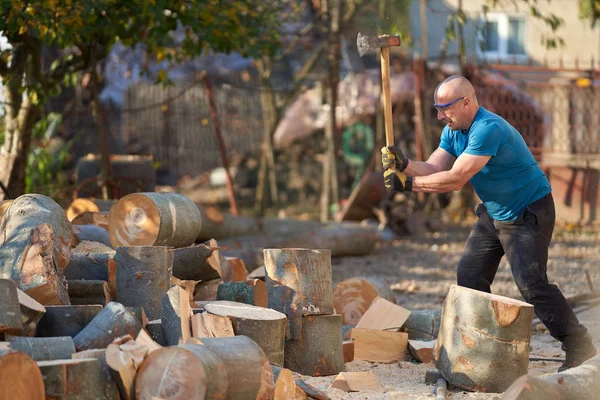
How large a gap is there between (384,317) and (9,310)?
7.99 ft

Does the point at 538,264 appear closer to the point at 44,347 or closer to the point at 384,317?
the point at 384,317

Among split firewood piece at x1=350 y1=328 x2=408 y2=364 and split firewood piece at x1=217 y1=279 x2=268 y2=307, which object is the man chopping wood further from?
split firewood piece at x1=217 y1=279 x2=268 y2=307

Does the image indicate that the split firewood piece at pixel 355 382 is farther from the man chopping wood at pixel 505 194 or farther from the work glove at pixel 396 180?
the work glove at pixel 396 180

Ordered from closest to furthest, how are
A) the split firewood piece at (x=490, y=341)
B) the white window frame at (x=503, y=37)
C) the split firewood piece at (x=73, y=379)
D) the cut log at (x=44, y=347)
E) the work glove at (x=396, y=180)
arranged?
1. the split firewood piece at (x=73, y=379)
2. the cut log at (x=44, y=347)
3. the split firewood piece at (x=490, y=341)
4. the work glove at (x=396, y=180)
5. the white window frame at (x=503, y=37)

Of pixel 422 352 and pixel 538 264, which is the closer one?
pixel 538 264

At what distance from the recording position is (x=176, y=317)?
4.10 metres

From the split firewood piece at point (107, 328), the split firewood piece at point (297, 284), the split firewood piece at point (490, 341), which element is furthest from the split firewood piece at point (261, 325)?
the split firewood piece at point (490, 341)

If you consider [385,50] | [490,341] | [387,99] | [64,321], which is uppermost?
[385,50]

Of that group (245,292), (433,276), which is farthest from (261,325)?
(433,276)

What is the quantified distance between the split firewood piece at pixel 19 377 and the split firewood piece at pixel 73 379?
0.29 feet

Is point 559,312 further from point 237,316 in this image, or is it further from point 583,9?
point 583,9

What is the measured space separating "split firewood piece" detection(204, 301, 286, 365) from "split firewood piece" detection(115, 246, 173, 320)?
13.7 inches

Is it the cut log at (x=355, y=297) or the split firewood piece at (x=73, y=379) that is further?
the cut log at (x=355, y=297)

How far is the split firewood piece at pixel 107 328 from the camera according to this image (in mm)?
3928
